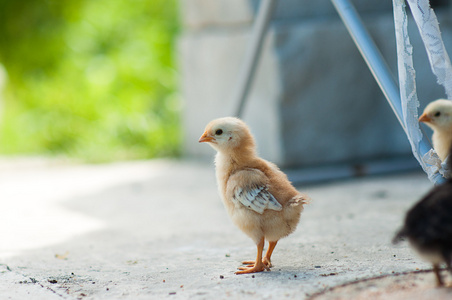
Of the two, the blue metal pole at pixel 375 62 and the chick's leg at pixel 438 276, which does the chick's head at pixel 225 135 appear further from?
the chick's leg at pixel 438 276

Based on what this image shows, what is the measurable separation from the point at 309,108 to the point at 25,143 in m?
4.21

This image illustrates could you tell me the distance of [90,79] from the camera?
918cm

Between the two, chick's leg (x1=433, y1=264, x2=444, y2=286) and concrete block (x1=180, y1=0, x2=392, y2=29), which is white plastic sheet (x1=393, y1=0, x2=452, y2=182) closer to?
chick's leg (x1=433, y1=264, x2=444, y2=286)

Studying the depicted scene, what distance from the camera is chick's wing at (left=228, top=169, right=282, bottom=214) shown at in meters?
2.97

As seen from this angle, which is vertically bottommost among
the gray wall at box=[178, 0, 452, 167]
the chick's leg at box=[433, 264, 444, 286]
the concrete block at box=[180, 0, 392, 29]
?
the chick's leg at box=[433, 264, 444, 286]

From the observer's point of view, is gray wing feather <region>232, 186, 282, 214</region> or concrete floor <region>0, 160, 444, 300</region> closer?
concrete floor <region>0, 160, 444, 300</region>

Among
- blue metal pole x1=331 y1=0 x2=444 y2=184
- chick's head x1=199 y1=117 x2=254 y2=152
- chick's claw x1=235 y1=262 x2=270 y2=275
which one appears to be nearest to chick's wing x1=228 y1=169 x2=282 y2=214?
chick's head x1=199 y1=117 x2=254 y2=152

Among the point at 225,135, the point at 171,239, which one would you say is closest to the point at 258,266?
the point at 225,135

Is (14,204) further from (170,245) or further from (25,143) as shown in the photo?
(25,143)

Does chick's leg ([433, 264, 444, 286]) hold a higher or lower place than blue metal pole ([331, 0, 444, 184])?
lower

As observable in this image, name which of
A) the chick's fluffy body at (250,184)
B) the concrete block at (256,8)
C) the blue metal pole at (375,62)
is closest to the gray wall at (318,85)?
the concrete block at (256,8)

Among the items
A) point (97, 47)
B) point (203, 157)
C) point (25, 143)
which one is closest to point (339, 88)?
point (203, 157)

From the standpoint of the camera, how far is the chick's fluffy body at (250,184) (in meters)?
3.00

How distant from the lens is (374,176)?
18.0 ft
